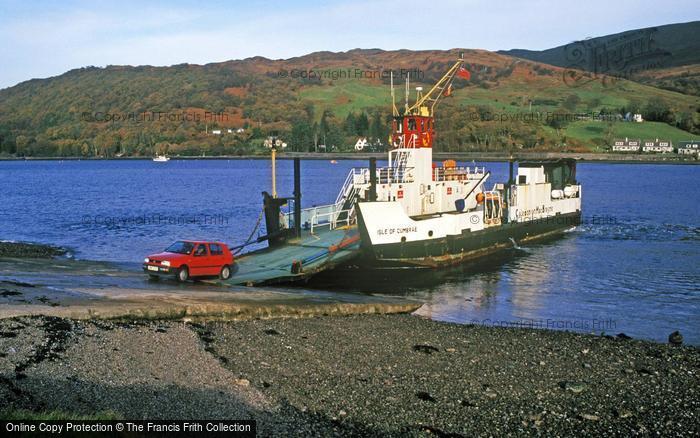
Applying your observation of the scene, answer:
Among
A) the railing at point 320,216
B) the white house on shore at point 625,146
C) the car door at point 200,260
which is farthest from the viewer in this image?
the white house on shore at point 625,146

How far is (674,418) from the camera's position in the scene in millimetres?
12211

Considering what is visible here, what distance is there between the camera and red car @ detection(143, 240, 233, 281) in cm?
2283

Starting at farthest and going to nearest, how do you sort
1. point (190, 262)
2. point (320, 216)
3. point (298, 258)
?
point (320, 216)
point (298, 258)
point (190, 262)

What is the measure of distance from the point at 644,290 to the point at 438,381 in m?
18.8

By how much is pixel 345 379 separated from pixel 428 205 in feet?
79.4

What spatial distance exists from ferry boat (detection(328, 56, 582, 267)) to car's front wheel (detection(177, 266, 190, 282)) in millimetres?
8915

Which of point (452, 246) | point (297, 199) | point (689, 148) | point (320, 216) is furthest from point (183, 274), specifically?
point (689, 148)

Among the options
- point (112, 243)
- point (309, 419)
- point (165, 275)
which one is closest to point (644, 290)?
point (165, 275)

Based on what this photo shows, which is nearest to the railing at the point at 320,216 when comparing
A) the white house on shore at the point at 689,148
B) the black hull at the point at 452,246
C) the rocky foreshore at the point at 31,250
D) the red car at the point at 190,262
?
the black hull at the point at 452,246

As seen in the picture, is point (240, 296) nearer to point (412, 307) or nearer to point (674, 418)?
point (412, 307)

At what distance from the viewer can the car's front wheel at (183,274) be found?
23.0 meters

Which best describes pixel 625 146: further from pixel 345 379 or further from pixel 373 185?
pixel 345 379

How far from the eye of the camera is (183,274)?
75.9 feet

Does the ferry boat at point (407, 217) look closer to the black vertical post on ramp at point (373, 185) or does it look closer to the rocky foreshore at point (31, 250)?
the black vertical post on ramp at point (373, 185)
